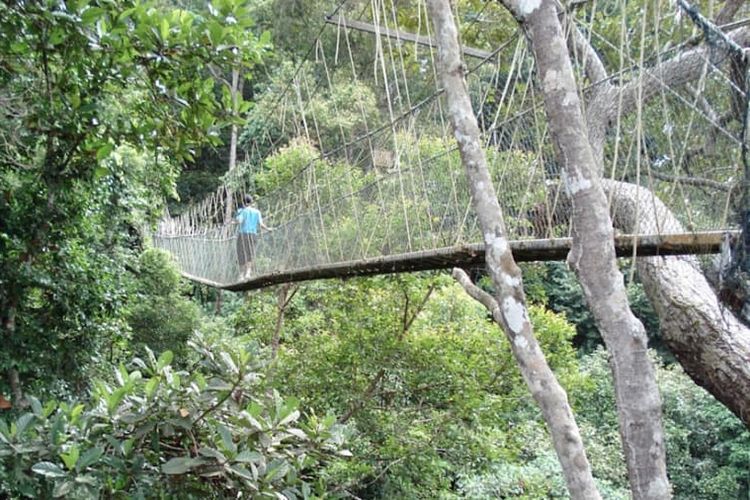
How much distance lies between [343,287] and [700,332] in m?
2.00

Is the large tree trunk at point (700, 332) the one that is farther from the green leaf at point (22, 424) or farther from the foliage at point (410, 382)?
the green leaf at point (22, 424)

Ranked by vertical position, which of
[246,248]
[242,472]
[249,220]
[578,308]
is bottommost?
[578,308]

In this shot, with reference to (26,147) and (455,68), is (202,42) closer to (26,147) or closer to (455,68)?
(455,68)

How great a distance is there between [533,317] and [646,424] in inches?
98.2

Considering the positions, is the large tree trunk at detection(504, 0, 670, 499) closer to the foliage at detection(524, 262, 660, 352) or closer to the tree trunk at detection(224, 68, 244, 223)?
the tree trunk at detection(224, 68, 244, 223)

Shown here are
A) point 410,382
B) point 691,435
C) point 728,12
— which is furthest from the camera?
point 691,435

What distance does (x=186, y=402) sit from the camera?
1363 mm

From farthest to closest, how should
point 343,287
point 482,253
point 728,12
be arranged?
point 343,287
point 728,12
point 482,253

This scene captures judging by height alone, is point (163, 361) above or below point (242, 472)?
above

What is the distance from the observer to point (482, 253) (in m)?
1.79

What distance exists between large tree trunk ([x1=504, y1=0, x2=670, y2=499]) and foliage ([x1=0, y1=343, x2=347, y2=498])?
692 mm

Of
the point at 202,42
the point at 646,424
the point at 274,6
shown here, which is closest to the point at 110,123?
the point at 202,42

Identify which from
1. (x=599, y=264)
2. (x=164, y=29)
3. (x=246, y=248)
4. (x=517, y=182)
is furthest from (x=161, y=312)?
(x=599, y=264)

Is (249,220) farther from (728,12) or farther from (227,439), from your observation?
(227,439)
